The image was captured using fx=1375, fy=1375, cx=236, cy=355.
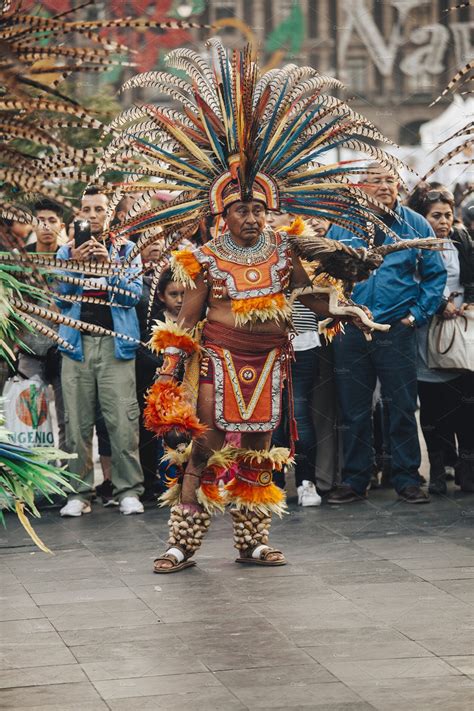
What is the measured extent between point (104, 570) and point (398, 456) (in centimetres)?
268

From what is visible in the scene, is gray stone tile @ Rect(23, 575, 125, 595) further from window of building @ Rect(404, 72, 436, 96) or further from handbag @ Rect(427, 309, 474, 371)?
window of building @ Rect(404, 72, 436, 96)

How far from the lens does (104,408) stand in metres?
9.16

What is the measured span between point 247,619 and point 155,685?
1080 mm

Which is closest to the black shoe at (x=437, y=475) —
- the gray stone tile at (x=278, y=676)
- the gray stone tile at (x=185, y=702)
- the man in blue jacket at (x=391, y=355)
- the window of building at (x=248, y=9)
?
the man in blue jacket at (x=391, y=355)

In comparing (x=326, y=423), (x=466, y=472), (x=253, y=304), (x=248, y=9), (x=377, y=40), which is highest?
(x=248, y=9)

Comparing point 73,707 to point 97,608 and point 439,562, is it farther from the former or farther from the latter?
point 439,562

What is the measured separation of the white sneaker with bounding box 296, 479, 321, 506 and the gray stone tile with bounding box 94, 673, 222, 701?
12.7 ft

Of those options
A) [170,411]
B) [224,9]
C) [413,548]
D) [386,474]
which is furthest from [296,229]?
[224,9]

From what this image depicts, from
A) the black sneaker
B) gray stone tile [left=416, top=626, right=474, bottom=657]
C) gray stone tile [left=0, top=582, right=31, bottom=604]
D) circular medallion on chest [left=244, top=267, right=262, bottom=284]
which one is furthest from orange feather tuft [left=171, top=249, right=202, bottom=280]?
the black sneaker

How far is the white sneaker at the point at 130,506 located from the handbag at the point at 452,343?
2.22 metres

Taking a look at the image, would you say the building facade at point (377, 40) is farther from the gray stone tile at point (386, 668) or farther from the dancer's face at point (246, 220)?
the gray stone tile at point (386, 668)

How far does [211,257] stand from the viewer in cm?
720

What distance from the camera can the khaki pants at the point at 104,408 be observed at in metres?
9.08

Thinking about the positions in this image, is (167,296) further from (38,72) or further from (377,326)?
(38,72)
